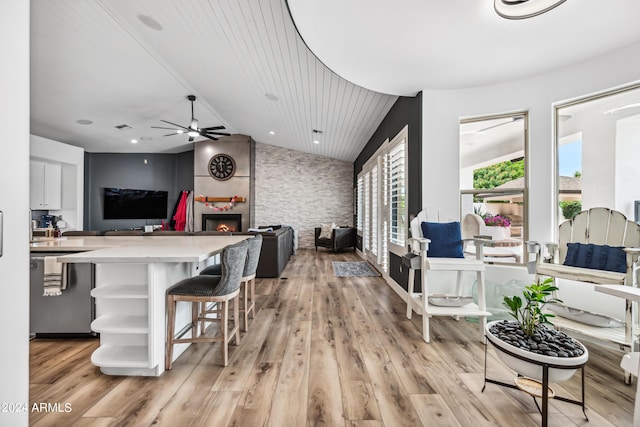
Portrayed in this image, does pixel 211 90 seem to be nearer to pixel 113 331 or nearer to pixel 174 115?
pixel 174 115

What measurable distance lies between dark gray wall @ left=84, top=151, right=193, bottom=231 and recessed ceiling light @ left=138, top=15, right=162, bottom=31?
17.7 feet

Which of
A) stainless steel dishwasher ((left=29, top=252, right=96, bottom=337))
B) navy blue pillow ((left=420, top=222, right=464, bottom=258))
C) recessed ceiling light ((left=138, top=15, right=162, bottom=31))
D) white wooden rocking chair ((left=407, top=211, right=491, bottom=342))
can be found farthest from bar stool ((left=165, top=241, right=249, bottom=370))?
recessed ceiling light ((left=138, top=15, right=162, bottom=31))

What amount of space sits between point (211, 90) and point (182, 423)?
197 inches

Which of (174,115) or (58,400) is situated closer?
(58,400)

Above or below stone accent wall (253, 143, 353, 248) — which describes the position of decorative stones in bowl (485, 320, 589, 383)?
below

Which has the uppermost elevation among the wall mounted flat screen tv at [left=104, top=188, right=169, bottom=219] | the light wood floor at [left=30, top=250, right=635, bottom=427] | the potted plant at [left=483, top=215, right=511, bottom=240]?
the wall mounted flat screen tv at [left=104, top=188, right=169, bottom=219]

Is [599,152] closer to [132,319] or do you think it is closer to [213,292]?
[213,292]

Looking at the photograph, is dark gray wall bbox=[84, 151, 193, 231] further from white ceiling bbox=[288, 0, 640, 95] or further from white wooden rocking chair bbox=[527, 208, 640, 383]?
white wooden rocking chair bbox=[527, 208, 640, 383]

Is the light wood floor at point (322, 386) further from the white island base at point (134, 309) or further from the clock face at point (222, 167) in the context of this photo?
the clock face at point (222, 167)

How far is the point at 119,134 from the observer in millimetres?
6656

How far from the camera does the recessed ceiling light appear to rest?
320 centimetres

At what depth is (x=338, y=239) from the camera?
7.86 m

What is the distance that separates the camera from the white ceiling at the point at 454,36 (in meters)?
1.86

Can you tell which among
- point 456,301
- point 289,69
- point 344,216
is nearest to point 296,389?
point 456,301
